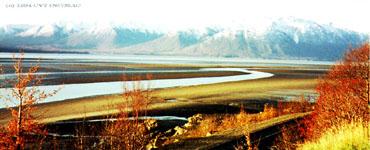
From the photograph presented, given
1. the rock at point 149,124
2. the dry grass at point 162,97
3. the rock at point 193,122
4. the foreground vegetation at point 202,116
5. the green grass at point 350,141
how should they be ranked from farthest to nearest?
the dry grass at point 162,97 → the rock at point 193,122 → the rock at point 149,124 → the foreground vegetation at point 202,116 → the green grass at point 350,141

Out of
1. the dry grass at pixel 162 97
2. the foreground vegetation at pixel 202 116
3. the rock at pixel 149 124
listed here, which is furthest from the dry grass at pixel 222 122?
the dry grass at pixel 162 97

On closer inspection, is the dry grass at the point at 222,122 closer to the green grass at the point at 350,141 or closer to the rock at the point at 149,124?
the rock at the point at 149,124

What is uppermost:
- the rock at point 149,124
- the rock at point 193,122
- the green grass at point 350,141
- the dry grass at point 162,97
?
the green grass at point 350,141

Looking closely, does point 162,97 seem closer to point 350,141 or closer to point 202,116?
point 202,116

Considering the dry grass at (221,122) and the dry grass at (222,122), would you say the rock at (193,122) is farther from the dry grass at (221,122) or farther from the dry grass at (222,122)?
the dry grass at (221,122)

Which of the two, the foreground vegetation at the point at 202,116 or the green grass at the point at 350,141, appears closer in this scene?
the green grass at the point at 350,141

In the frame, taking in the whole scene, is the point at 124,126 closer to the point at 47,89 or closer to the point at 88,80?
the point at 47,89

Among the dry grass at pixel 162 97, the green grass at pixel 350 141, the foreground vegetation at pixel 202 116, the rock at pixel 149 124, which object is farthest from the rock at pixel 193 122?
the green grass at pixel 350 141

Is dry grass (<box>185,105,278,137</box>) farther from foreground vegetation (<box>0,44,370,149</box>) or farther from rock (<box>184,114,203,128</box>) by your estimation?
rock (<box>184,114,203,128</box>)

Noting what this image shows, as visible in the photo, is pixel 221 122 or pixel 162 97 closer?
pixel 221 122

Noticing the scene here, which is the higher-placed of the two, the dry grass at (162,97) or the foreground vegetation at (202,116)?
the foreground vegetation at (202,116)

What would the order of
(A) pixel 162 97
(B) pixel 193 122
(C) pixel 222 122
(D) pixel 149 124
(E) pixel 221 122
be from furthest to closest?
(A) pixel 162 97 → (E) pixel 221 122 → (C) pixel 222 122 → (B) pixel 193 122 → (D) pixel 149 124

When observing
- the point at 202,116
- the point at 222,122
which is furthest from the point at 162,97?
the point at 222,122

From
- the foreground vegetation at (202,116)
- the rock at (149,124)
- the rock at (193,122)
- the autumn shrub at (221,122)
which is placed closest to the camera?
the foreground vegetation at (202,116)
